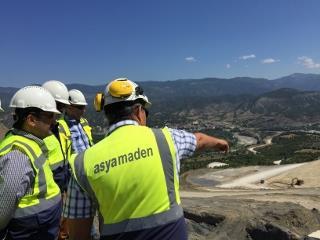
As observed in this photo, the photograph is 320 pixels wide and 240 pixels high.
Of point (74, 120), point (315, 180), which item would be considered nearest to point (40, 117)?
point (74, 120)

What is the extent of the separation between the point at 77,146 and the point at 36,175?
307cm

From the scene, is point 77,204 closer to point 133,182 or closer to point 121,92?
point 133,182

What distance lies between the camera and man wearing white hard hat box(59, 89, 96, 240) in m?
3.00

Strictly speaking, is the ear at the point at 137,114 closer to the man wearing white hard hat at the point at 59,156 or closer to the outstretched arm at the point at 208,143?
the outstretched arm at the point at 208,143

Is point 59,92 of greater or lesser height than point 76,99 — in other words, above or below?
above

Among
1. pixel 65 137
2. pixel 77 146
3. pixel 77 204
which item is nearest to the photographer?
pixel 77 204

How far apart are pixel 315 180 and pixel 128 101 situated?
39.0 meters

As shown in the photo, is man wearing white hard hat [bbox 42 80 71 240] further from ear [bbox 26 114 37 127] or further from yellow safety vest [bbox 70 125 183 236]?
yellow safety vest [bbox 70 125 183 236]

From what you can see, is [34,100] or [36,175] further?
[34,100]

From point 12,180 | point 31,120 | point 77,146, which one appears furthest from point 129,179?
point 77,146

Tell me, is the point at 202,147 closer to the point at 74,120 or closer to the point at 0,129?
the point at 74,120

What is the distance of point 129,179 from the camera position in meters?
2.88

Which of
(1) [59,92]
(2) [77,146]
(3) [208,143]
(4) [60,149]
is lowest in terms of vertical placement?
(2) [77,146]

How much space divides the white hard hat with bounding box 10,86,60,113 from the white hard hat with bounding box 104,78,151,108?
144 centimetres
